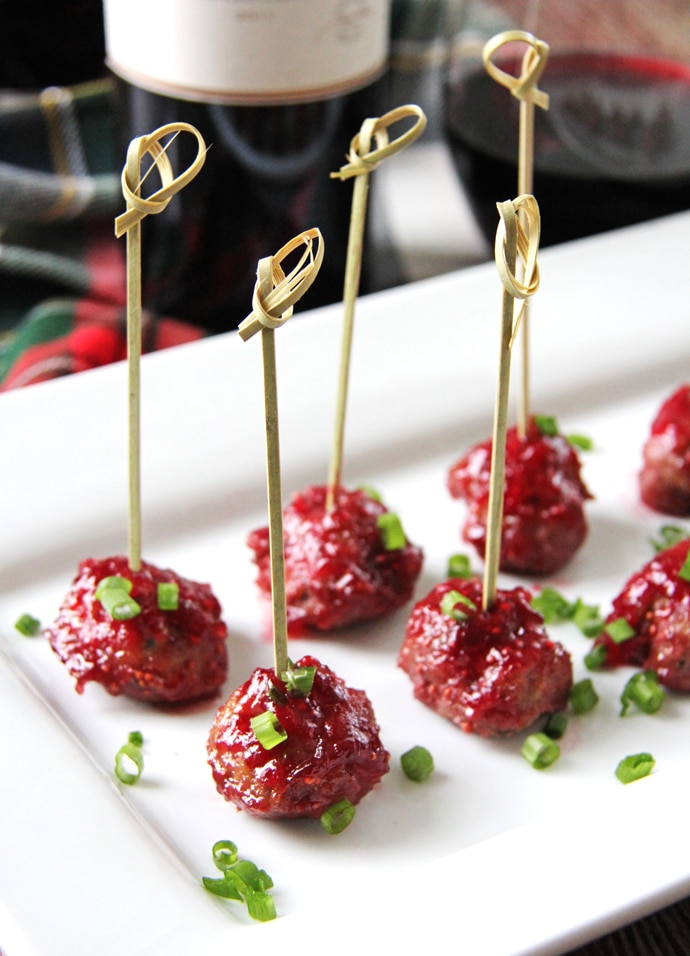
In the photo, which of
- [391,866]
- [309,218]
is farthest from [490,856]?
[309,218]

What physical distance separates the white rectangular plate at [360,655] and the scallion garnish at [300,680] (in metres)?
0.21

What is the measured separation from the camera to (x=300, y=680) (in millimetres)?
1771

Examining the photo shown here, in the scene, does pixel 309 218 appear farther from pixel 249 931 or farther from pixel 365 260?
pixel 249 931

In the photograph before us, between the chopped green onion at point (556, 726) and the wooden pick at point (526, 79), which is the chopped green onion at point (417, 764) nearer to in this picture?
the chopped green onion at point (556, 726)

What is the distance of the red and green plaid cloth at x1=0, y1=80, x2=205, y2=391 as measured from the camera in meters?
2.77

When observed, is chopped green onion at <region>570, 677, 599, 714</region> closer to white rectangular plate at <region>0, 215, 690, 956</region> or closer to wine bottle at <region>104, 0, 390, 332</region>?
white rectangular plate at <region>0, 215, 690, 956</region>

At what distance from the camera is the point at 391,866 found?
1.80m

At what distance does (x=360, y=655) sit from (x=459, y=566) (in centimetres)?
27

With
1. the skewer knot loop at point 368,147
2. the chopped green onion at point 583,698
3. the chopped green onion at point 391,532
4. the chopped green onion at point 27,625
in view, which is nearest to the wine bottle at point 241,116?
the skewer knot loop at point 368,147

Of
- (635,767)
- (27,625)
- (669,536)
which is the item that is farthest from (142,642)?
(669,536)

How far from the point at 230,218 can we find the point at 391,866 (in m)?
1.53

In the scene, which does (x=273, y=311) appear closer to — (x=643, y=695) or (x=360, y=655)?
(x=360, y=655)

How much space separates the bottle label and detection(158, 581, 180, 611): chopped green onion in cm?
109

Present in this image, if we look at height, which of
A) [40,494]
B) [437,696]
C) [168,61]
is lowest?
[437,696]
